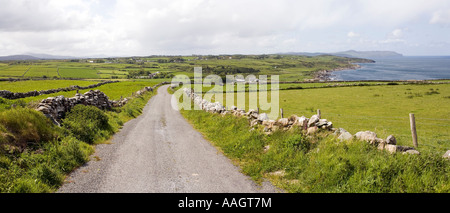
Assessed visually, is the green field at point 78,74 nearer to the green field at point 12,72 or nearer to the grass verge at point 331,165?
the green field at point 12,72

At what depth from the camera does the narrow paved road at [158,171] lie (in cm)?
802

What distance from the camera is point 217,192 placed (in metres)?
7.82

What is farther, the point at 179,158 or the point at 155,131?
the point at 155,131

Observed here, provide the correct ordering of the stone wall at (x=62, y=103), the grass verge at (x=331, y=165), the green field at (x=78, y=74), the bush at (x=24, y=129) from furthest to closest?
1. the green field at (x=78, y=74)
2. the stone wall at (x=62, y=103)
3. the bush at (x=24, y=129)
4. the grass verge at (x=331, y=165)

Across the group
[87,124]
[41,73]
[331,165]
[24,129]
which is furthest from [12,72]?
[331,165]

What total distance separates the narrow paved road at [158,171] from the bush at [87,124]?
1214 mm

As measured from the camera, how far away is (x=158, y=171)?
31.1 feet

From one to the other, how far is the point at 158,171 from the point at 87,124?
25.9 feet

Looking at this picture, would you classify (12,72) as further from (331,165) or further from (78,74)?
(331,165)

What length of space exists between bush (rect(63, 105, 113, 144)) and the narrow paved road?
121 cm

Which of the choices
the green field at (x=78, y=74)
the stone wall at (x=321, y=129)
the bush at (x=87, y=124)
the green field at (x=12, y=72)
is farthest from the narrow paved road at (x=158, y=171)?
the green field at (x=12, y=72)
